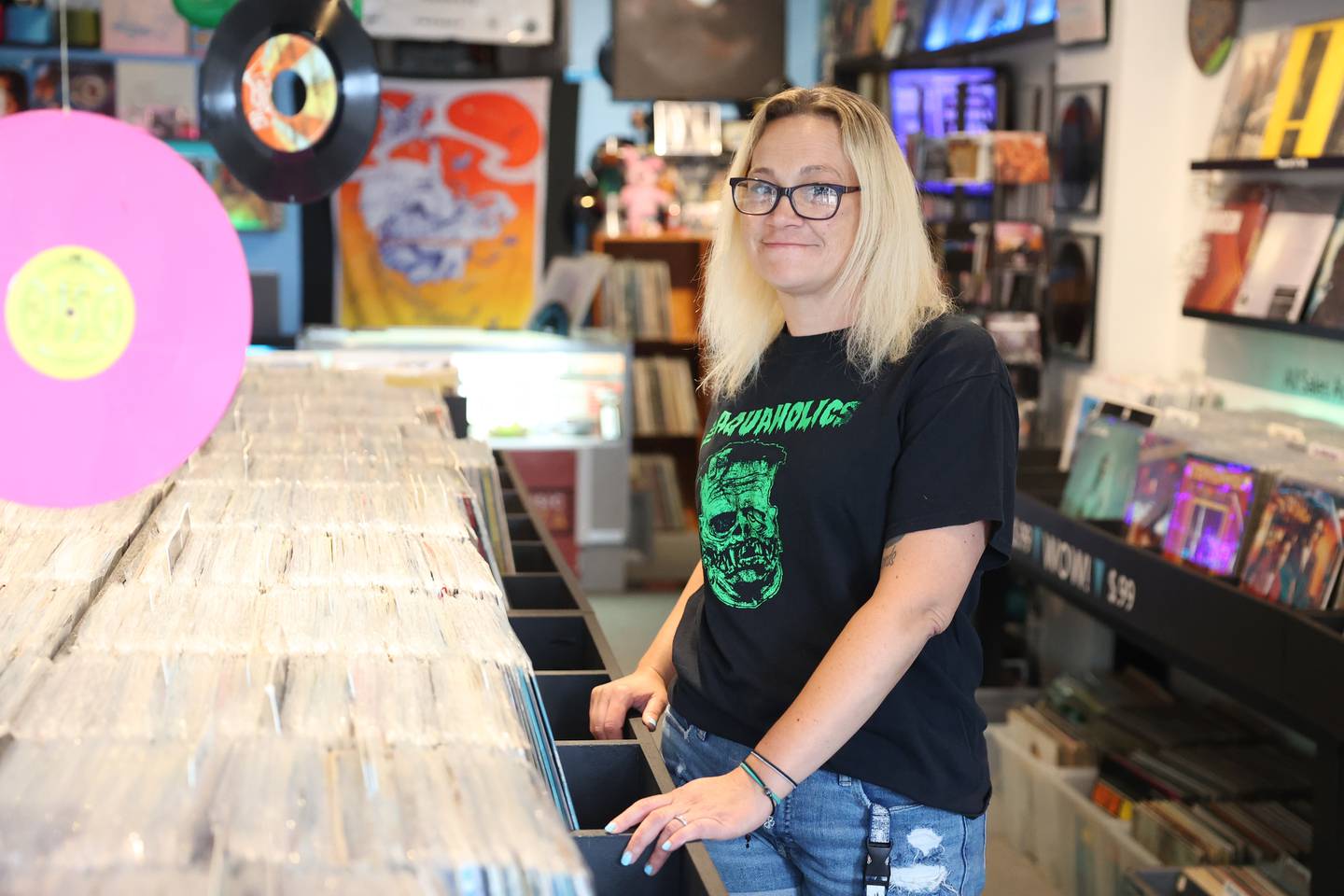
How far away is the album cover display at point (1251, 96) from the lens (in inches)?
135

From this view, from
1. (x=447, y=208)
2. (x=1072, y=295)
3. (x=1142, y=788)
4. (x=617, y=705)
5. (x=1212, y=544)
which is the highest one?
(x=447, y=208)

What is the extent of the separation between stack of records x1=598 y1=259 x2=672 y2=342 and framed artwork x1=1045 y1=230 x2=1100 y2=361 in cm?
283

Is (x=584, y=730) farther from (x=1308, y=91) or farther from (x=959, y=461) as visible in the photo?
(x=1308, y=91)

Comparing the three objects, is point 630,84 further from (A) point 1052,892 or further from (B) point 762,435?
(B) point 762,435

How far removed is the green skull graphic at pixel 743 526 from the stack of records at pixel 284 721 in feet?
0.98

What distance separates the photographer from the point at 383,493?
164cm

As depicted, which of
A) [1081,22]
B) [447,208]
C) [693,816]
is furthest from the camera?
[447,208]

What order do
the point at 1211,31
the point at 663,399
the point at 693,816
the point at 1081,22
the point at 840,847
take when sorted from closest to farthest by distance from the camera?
1. the point at 693,816
2. the point at 840,847
3. the point at 1211,31
4. the point at 1081,22
5. the point at 663,399

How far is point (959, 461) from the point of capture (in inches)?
58.1

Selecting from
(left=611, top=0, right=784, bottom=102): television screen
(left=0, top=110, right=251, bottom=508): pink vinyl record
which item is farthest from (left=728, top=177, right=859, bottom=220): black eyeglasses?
(left=611, top=0, right=784, bottom=102): television screen

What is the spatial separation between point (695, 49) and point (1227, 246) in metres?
3.12

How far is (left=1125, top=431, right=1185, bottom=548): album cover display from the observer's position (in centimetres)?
330

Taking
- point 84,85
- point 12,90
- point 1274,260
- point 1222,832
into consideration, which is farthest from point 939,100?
point 12,90

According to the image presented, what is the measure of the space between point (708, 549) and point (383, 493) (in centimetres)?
38
